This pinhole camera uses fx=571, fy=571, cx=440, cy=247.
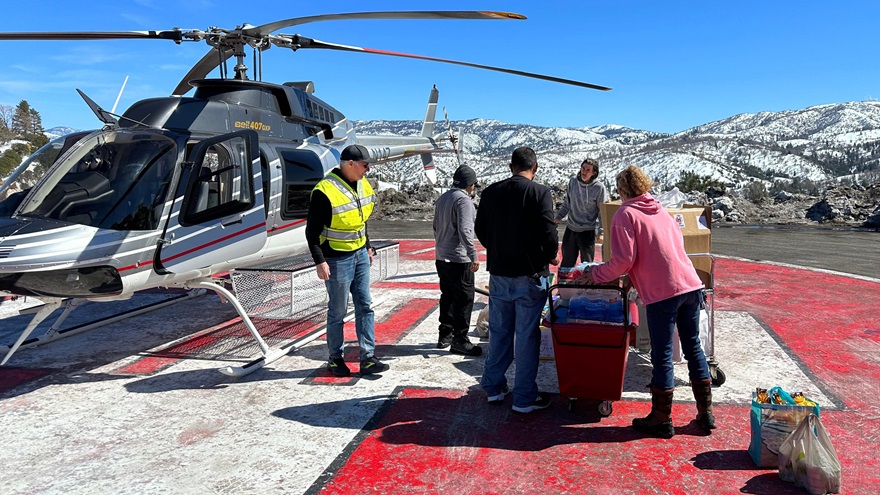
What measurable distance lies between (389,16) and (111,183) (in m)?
2.89

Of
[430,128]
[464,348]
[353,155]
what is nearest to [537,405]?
[464,348]

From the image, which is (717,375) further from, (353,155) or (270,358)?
(270,358)

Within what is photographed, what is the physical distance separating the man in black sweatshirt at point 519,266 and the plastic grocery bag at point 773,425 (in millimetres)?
1374

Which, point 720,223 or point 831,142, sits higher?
point 831,142

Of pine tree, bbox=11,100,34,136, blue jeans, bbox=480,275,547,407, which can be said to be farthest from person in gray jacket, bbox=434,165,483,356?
pine tree, bbox=11,100,34,136

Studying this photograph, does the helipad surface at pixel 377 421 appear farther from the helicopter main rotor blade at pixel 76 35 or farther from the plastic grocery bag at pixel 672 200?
the helicopter main rotor blade at pixel 76 35

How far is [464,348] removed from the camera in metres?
5.35

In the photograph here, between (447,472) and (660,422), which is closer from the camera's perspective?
(447,472)

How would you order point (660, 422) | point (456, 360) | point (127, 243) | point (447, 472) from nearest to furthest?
point (447, 472), point (660, 422), point (127, 243), point (456, 360)

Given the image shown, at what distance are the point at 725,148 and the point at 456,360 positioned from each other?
169 metres

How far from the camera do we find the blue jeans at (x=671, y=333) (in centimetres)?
358

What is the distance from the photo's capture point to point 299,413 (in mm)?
4074

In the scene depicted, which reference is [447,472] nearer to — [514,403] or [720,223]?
[514,403]

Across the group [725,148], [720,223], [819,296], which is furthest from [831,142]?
[819,296]
